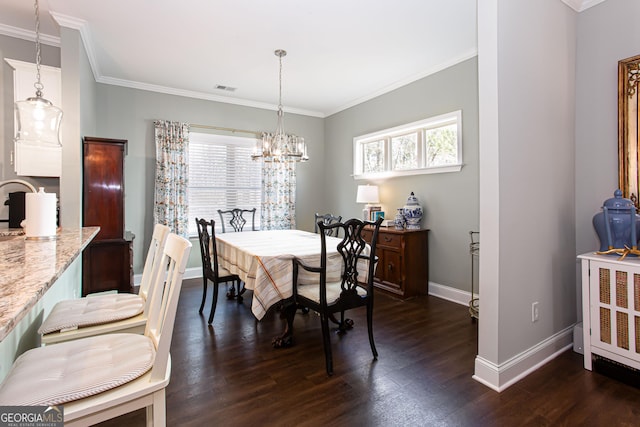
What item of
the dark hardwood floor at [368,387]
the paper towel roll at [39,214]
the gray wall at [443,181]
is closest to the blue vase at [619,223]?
the dark hardwood floor at [368,387]

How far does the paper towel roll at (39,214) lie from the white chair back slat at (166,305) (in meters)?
0.73

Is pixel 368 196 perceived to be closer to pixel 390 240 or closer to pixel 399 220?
pixel 399 220

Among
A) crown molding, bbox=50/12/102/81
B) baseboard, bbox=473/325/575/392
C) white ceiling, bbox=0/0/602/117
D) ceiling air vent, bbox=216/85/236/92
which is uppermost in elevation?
ceiling air vent, bbox=216/85/236/92

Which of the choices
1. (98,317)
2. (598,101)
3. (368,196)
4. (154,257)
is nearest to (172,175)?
(368,196)

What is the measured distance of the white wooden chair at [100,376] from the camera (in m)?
0.96

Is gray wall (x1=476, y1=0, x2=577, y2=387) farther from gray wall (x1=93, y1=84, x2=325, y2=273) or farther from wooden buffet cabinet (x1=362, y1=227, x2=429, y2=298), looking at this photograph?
gray wall (x1=93, y1=84, x2=325, y2=273)

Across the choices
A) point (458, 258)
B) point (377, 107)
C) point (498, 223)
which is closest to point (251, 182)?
point (377, 107)

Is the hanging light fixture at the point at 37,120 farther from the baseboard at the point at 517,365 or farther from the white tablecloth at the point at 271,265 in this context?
the baseboard at the point at 517,365

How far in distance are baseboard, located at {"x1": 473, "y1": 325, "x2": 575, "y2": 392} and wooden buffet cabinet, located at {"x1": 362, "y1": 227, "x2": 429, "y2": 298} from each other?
5.30 feet

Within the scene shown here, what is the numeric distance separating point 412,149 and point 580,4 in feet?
7.05

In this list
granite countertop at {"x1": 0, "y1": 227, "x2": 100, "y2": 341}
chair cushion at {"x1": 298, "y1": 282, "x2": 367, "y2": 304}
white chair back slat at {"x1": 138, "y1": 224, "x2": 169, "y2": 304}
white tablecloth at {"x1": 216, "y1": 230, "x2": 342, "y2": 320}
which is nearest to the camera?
granite countertop at {"x1": 0, "y1": 227, "x2": 100, "y2": 341}

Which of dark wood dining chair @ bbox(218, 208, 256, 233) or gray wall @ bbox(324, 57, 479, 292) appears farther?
dark wood dining chair @ bbox(218, 208, 256, 233)

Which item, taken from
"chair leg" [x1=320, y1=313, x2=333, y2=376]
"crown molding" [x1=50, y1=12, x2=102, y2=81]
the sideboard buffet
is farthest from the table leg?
"crown molding" [x1=50, y1=12, x2=102, y2=81]

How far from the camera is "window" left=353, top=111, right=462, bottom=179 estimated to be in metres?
3.86
